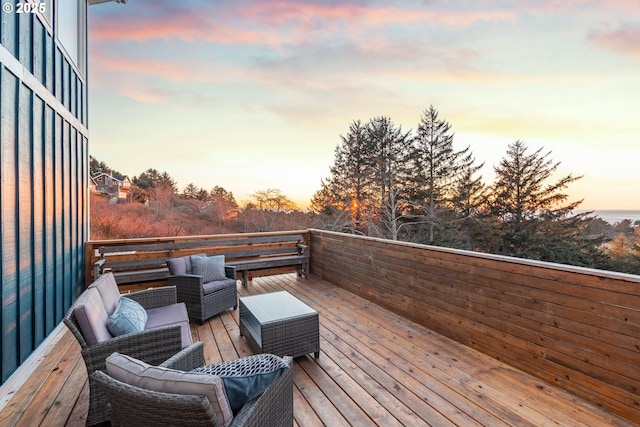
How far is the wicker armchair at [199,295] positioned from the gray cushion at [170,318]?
0.56 m

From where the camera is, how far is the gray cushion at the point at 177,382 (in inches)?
40.8

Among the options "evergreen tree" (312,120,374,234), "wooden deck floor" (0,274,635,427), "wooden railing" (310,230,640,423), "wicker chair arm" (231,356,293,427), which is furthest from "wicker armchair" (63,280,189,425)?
"evergreen tree" (312,120,374,234)

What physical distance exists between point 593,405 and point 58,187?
5.38 meters

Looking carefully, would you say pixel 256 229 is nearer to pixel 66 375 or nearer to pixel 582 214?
pixel 66 375

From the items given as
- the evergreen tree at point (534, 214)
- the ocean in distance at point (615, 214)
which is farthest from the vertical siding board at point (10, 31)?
the ocean in distance at point (615, 214)

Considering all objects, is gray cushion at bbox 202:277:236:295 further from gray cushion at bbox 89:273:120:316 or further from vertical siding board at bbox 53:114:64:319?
vertical siding board at bbox 53:114:64:319

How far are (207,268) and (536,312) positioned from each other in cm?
367

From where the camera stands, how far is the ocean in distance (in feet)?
35.8

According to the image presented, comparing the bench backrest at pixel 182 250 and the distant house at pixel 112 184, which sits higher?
the distant house at pixel 112 184

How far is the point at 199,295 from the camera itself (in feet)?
11.7

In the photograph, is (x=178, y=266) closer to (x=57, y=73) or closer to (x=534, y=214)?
(x=57, y=73)

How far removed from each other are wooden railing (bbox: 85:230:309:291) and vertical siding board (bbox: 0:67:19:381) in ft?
7.44

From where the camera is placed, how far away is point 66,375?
2502mm

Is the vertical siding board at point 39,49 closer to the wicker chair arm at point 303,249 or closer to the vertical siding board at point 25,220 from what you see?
the vertical siding board at point 25,220
